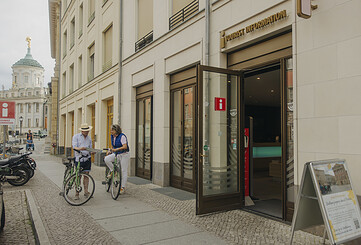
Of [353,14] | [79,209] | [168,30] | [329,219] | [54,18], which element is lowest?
[79,209]

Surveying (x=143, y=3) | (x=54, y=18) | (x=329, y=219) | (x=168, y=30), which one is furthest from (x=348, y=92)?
(x=54, y=18)

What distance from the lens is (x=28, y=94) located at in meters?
115

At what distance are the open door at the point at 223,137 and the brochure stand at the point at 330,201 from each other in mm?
2256

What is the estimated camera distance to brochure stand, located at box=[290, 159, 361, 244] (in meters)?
3.53

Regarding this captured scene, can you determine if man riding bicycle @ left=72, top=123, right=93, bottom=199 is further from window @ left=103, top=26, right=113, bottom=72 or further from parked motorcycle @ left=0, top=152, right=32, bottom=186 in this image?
window @ left=103, top=26, right=113, bottom=72

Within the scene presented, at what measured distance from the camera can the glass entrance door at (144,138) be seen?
10.5 metres

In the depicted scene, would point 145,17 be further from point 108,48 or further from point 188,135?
point 188,135

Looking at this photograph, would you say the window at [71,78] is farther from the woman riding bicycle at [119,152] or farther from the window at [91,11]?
the woman riding bicycle at [119,152]

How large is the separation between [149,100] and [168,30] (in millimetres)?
2614

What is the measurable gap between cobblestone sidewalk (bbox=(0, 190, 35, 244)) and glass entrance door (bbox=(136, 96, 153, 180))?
3.90 metres

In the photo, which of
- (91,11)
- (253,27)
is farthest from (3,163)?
(91,11)

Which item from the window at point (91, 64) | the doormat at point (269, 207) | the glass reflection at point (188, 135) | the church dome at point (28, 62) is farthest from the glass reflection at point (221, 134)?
the church dome at point (28, 62)

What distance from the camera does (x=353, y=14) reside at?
421 centimetres

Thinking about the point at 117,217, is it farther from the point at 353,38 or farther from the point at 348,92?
the point at 353,38
